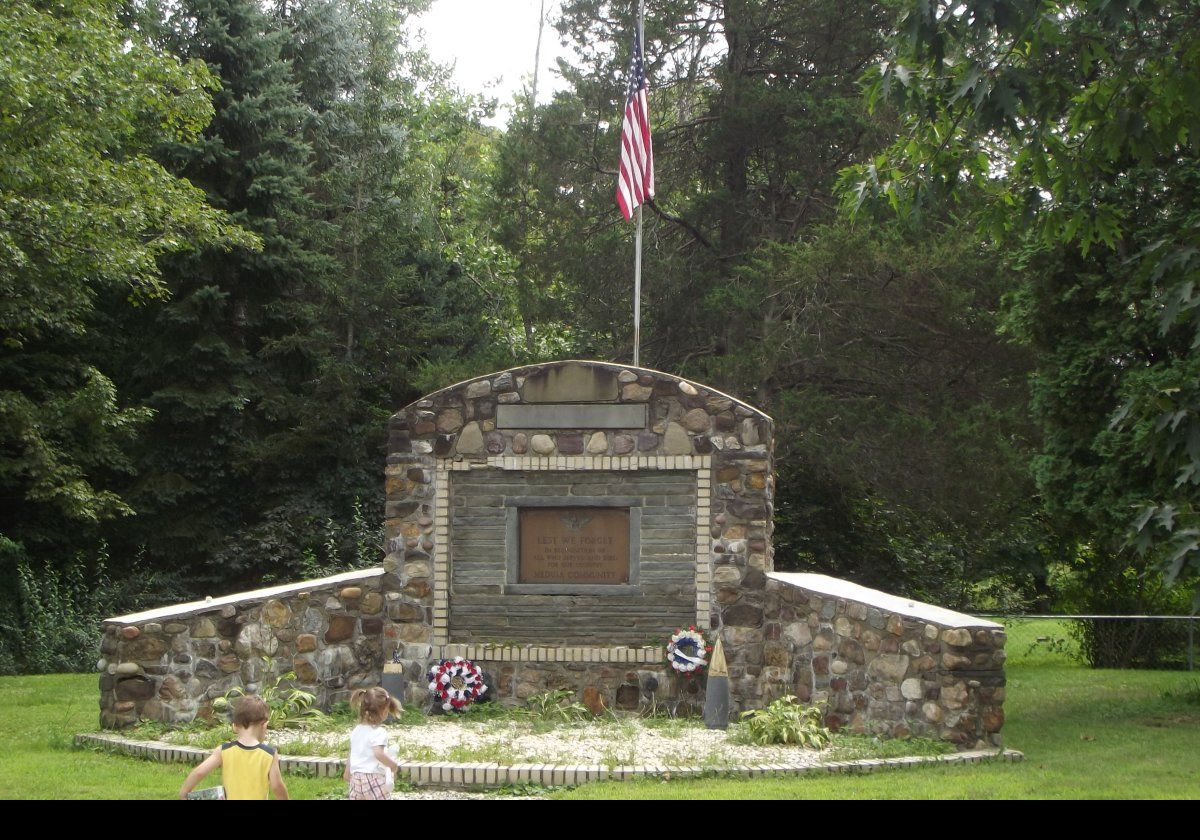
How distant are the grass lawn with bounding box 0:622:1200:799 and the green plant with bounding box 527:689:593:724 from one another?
2842mm

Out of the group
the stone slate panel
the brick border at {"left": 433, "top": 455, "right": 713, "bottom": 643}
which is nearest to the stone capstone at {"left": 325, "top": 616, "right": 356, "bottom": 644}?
the brick border at {"left": 433, "top": 455, "right": 713, "bottom": 643}

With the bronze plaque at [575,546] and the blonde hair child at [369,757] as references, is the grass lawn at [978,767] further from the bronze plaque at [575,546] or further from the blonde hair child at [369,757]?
the bronze plaque at [575,546]

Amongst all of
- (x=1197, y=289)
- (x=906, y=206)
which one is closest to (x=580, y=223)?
(x=906, y=206)

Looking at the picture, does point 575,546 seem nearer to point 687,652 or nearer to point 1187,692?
point 687,652

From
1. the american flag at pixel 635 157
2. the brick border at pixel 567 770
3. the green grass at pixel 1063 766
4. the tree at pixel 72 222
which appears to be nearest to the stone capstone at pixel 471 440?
the american flag at pixel 635 157

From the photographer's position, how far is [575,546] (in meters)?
11.2

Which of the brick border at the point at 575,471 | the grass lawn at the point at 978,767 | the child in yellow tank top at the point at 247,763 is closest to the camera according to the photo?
the child in yellow tank top at the point at 247,763

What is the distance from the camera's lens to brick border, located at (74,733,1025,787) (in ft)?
25.8

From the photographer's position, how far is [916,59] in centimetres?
827

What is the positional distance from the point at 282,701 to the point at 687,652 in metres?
3.28

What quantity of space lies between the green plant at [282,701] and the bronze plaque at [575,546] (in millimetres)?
2039

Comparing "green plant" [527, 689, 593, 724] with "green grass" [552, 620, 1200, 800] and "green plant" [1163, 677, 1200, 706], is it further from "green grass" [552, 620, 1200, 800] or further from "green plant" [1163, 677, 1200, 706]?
"green plant" [1163, 677, 1200, 706]

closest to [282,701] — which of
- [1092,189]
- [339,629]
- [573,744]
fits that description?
[339,629]

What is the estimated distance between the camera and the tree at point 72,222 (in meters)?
16.2
